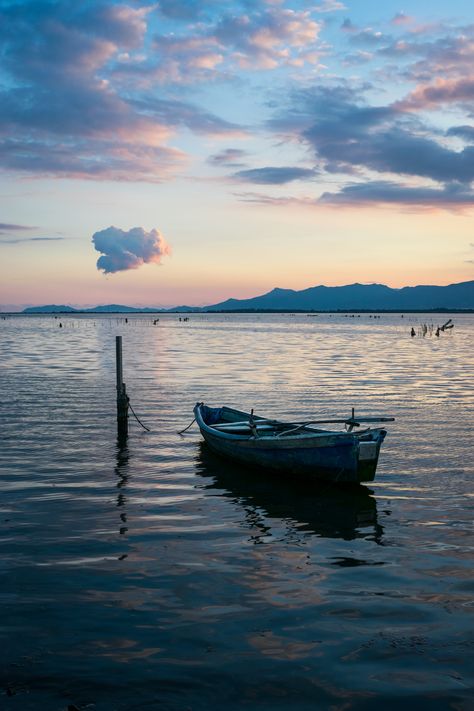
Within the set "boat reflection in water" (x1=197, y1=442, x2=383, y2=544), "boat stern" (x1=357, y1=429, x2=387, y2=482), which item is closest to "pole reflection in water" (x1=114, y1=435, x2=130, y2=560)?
"boat reflection in water" (x1=197, y1=442, x2=383, y2=544)

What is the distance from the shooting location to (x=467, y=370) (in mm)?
51375

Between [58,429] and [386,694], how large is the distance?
20.1 m

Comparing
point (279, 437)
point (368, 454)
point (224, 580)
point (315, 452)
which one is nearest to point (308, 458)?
point (315, 452)

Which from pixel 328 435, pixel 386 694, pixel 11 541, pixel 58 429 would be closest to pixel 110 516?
pixel 11 541

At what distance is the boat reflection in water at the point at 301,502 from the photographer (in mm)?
13828

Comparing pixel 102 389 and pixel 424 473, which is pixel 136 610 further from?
pixel 102 389

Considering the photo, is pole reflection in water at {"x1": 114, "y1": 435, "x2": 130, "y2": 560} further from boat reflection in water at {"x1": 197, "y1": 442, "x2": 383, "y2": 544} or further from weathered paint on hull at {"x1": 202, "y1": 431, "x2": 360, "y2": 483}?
weathered paint on hull at {"x1": 202, "y1": 431, "x2": 360, "y2": 483}

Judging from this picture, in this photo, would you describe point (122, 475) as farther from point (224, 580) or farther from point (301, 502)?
point (224, 580)

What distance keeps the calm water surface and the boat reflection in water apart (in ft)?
0.23

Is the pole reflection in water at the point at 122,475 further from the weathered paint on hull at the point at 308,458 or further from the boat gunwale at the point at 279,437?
the weathered paint on hull at the point at 308,458

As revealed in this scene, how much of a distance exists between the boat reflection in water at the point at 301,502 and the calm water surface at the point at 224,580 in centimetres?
7

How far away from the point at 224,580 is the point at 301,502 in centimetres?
538

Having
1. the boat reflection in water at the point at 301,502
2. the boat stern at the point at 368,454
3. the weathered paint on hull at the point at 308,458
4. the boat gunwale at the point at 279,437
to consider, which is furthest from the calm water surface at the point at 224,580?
the boat gunwale at the point at 279,437

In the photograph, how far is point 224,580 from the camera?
35.5ft
